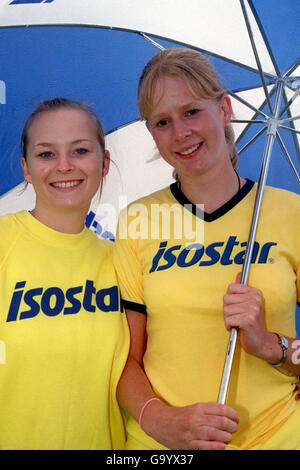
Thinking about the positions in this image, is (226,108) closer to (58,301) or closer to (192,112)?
(192,112)

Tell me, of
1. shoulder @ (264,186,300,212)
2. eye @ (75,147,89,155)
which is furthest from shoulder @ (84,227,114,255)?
shoulder @ (264,186,300,212)

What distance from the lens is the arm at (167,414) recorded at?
1927 mm

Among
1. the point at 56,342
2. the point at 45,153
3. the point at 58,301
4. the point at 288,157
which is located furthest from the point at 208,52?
the point at 56,342

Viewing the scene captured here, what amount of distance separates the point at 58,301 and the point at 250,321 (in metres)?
0.76

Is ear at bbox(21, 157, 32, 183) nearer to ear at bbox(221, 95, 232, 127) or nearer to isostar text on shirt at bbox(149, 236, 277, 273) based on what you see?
isostar text on shirt at bbox(149, 236, 277, 273)

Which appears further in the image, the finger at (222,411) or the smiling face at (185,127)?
the smiling face at (185,127)

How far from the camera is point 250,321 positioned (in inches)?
80.5

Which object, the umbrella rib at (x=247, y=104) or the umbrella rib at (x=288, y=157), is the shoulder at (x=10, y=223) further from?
the umbrella rib at (x=288, y=157)

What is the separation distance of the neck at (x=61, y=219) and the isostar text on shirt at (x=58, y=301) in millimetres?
258

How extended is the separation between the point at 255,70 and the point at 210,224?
733 millimetres

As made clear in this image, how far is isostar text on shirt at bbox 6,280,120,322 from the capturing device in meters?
2.19

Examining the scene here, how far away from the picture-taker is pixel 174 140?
7.46ft

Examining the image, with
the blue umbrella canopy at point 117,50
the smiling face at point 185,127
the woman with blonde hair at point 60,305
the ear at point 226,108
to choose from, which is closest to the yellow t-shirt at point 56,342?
the woman with blonde hair at point 60,305
